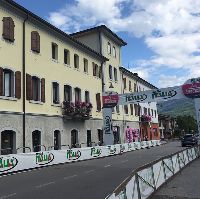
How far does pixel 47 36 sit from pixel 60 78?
12.6 ft

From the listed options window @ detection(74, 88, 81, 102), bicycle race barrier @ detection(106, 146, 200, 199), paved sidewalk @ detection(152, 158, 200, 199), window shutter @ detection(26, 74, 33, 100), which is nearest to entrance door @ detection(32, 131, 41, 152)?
window shutter @ detection(26, 74, 33, 100)

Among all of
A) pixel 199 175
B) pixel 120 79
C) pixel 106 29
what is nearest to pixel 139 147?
pixel 120 79

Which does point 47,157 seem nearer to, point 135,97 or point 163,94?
point 135,97

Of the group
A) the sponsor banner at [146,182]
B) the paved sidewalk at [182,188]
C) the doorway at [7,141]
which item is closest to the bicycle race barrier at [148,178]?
the sponsor banner at [146,182]

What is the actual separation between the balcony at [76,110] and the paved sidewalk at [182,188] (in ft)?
52.3

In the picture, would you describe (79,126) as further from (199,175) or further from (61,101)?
(199,175)

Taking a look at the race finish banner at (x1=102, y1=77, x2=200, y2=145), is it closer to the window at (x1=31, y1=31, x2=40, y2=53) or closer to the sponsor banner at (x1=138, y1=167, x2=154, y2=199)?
the window at (x1=31, y1=31, x2=40, y2=53)

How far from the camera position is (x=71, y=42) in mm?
33406

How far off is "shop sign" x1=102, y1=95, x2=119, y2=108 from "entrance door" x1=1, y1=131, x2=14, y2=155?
37.8 feet

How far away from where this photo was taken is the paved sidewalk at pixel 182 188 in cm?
1120

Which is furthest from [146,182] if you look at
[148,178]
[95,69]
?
[95,69]

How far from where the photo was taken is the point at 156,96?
3206cm

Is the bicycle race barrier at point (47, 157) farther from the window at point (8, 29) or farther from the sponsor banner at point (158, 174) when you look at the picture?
the sponsor banner at point (158, 174)

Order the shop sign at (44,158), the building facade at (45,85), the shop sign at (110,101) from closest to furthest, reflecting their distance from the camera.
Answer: the shop sign at (44,158) < the building facade at (45,85) < the shop sign at (110,101)
